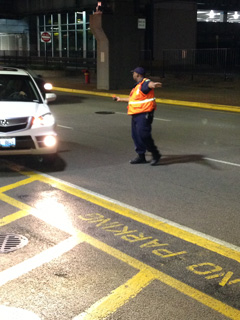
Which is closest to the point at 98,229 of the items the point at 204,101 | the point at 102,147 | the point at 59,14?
the point at 102,147

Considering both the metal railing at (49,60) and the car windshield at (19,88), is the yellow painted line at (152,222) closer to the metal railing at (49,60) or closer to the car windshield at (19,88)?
the car windshield at (19,88)

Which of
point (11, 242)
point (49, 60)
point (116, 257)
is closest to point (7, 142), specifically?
point (11, 242)

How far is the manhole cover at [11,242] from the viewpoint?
17.2 feet

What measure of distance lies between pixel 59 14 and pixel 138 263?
48.0m

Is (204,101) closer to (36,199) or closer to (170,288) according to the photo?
(36,199)

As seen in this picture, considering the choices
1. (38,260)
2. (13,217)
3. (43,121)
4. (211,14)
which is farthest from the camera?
(211,14)

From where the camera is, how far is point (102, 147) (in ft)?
36.2

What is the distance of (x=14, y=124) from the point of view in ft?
28.0

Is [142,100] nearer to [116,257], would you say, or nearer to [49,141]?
[49,141]

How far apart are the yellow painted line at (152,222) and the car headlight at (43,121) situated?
1150mm

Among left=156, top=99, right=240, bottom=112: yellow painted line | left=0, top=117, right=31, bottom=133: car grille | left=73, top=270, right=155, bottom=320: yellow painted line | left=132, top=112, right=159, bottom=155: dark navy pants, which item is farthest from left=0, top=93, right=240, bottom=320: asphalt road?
left=156, top=99, right=240, bottom=112: yellow painted line

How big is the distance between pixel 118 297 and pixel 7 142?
4.84m

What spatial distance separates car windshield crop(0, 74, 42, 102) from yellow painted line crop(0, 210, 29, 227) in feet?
11.7

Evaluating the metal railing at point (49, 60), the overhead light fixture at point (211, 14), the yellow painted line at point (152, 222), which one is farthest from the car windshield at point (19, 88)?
the overhead light fixture at point (211, 14)
